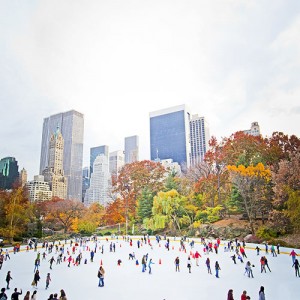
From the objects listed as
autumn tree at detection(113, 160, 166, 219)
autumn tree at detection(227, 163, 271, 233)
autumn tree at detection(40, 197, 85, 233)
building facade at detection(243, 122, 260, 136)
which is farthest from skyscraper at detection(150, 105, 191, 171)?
autumn tree at detection(227, 163, 271, 233)

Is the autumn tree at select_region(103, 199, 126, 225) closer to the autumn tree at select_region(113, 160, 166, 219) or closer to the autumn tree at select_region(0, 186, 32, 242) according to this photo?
the autumn tree at select_region(113, 160, 166, 219)

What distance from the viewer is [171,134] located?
171 metres

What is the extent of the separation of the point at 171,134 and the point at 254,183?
139 meters

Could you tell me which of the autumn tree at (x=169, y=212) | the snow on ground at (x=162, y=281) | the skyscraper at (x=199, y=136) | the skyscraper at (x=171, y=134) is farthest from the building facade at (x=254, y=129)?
the snow on ground at (x=162, y=281)

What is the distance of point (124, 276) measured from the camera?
16672 millimetres

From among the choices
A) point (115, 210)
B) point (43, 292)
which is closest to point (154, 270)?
point (43, 292)

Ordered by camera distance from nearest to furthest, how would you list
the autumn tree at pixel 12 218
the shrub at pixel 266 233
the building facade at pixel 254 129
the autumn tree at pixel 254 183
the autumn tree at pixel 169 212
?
the shrub at pixel 266 233
the autumn tree at pixel 254 183
the autumn tree at pixel 12 218
the autumn tree at pixel 169 212
the building facade at pixel 254 129

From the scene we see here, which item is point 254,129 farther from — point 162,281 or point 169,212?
point 162,281

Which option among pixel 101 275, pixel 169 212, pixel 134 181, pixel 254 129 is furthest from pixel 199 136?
pixel 101 275

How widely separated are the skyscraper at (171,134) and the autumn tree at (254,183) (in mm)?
131525

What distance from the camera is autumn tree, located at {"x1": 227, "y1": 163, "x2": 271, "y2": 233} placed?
32688mm

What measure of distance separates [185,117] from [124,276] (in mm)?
155007

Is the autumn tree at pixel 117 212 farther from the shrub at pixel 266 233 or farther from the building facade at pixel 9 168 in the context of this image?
the building facade at pixel 9 168

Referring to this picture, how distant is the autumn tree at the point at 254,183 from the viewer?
3269 centimetres
